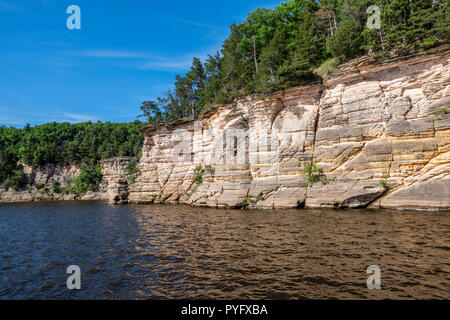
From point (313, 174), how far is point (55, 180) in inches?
2897

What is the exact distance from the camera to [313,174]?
2309 cm

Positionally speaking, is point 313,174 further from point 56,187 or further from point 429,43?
point 56,187

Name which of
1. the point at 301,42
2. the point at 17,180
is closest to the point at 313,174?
the point at 301,42

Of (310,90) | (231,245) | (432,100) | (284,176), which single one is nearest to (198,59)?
(310,90)

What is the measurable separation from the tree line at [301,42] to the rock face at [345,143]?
84.5 inches

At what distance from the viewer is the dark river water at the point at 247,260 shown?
284 inches

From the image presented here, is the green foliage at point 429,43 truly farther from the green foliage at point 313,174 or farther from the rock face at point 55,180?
the rock face at point 55,180

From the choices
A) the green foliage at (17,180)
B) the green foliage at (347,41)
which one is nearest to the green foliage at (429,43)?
the green foliage at (347,41)

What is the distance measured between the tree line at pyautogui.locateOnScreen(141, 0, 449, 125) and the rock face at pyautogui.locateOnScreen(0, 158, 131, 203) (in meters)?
19.7

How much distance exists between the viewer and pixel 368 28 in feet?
81.3

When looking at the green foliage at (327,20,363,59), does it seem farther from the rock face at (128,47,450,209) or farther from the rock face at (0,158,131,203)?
the rock face at (0,158,131,203)

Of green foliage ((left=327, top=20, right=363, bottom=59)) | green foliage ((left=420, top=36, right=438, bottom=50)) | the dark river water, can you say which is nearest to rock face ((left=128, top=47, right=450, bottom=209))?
green foliage ((left=420, top=36, right=438, bottom=50))
